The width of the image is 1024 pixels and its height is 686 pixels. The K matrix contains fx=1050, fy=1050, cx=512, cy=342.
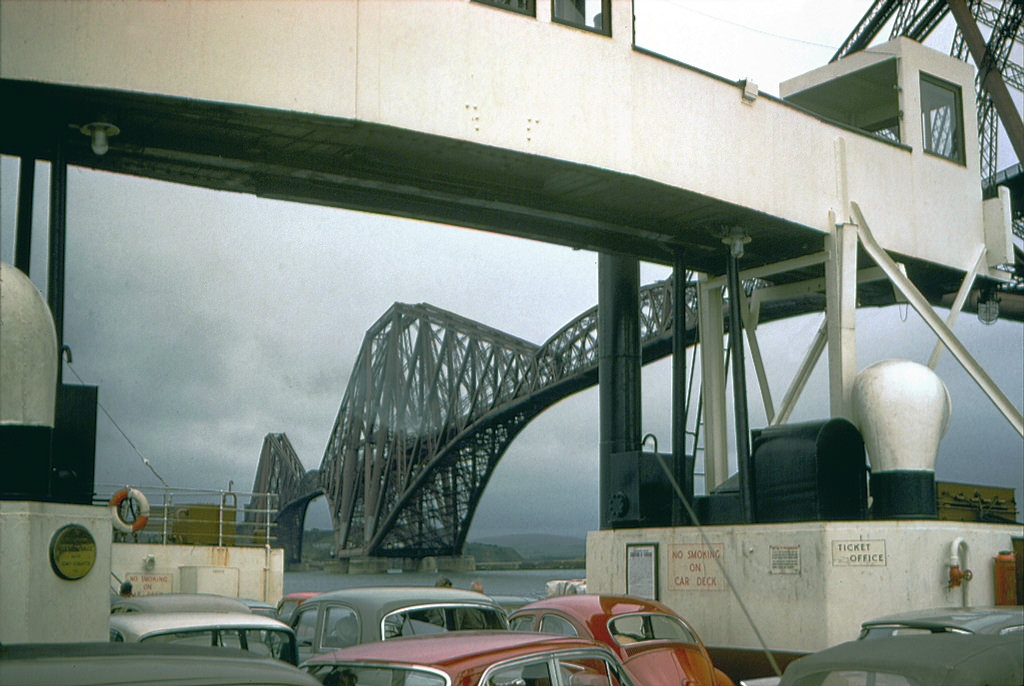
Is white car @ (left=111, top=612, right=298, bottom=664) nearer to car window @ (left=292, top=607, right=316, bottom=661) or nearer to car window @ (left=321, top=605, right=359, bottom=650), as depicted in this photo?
car window @ (left=321, top=605, right=359, bottom=650)

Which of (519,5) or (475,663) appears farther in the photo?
(519,5)

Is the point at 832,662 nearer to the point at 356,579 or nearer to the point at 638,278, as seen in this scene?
the point at 638,278

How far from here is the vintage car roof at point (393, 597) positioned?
931 centimetres

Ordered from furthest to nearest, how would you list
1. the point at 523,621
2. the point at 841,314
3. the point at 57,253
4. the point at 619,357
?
the point at 619,357, the point at 841,314, the point at 57,253, the point at 523,621

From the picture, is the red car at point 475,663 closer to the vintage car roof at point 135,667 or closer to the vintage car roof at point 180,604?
the vintage car roof at point 135,667

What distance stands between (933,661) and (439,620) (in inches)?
197

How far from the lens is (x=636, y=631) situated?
34.7ft

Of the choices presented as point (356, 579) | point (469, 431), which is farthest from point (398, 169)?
point (356, 579)

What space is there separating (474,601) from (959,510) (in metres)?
10.4

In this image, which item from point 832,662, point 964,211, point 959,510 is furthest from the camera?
point 964,211

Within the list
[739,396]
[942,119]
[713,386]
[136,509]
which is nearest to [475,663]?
[739,396]

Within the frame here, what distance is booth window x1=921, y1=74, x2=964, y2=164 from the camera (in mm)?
19391

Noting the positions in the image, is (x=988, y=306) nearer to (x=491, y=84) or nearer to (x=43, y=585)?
(x=491, y=84)

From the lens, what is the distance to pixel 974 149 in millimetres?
19891
